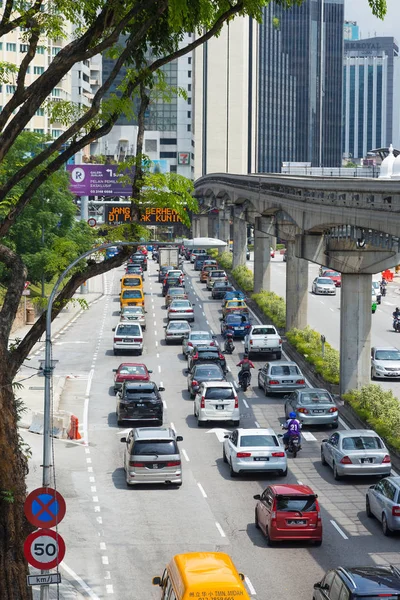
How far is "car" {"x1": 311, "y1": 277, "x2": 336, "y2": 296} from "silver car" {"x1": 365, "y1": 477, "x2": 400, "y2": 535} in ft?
201

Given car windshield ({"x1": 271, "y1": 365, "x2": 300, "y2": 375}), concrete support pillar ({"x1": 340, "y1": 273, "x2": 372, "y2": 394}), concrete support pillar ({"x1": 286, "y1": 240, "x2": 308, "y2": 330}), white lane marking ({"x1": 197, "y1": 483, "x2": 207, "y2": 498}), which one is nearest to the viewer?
white lane marking ({"x1": 197, "y1": 483, "x2": 207, "y2": 498})

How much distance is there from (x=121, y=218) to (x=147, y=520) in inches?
2808

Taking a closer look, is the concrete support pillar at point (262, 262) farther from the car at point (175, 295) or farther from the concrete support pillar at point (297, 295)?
the concrete support pillar at point (297, 295)

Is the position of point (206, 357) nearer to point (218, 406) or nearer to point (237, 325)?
point (218, 406)

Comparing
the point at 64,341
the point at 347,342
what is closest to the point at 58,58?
the point at 347,342

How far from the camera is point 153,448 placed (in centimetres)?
3139

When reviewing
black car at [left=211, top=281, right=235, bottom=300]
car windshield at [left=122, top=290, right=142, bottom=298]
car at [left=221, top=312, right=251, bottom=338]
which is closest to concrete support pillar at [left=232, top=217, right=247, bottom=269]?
black car at [left=211, top=281, right=235, bottom=300]

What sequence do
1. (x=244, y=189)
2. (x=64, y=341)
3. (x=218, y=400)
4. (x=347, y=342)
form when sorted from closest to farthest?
(x=218, y=400)
(x=347, y=342)
(x=64, y=341)
(x=244, y=189)

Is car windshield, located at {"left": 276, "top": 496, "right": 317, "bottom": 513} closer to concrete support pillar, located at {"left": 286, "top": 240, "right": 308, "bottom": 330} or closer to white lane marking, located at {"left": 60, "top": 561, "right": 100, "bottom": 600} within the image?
white lane marking, located at {"left": 60, "top": 561, "right": 100, "bottom": 600}

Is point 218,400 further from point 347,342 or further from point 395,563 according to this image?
point 395,563

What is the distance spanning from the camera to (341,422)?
138 feet

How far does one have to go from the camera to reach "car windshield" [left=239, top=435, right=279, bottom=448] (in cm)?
3297

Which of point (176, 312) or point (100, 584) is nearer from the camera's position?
point (100, 584)

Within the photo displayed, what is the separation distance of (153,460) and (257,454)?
306cm
